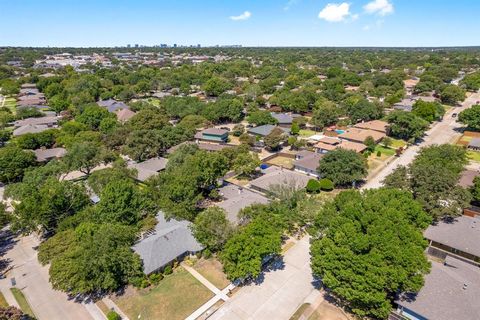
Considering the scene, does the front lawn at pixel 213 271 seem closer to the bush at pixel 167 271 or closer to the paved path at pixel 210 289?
the paved path at pixel 210 289

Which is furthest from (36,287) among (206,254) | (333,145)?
(333,145)

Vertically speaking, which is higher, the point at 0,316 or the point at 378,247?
the point at 378,247

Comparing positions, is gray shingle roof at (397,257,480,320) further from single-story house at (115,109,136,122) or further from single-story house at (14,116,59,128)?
single-story house at (14,116,59,128)

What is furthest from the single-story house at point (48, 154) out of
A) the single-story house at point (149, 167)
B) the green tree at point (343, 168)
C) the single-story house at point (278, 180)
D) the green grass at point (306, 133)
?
the green grass at point (306, 133)

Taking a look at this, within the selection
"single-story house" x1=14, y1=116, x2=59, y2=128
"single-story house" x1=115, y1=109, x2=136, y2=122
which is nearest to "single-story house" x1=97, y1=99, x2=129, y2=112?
"single-story house" x1=115, y1=109, x2=136, y2=122

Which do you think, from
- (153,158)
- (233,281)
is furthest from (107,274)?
(153,158)

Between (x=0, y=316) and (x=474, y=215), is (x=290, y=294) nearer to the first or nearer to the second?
(x=0, y=316)
